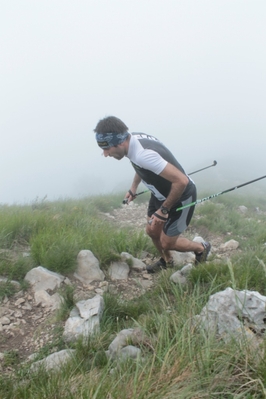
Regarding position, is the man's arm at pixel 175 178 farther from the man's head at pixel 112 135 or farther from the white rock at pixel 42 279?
the white rock at pixel 42 279

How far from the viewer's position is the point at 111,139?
14.7 ft

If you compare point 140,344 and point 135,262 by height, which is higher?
point 140,344

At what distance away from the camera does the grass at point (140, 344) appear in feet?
6.72

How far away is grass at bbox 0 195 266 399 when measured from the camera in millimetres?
2049

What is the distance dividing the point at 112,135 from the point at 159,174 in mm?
860

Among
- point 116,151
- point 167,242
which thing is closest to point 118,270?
point 167,242

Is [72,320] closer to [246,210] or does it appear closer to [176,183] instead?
[176,183]

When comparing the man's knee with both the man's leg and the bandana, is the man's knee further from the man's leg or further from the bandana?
the bandana

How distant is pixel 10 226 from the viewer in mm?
5750

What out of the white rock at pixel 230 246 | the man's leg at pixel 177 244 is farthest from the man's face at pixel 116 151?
the white rock at pixel 230 246

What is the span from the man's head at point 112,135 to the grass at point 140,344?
170 centimetres

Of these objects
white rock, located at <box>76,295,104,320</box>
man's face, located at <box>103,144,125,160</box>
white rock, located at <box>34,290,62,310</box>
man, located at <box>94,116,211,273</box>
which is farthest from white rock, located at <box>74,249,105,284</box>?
man's face, located at <box>103,144,125,160</box>

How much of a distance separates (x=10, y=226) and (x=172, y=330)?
392 centimetres

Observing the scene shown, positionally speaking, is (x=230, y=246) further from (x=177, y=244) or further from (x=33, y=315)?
(x=33, y=315)
